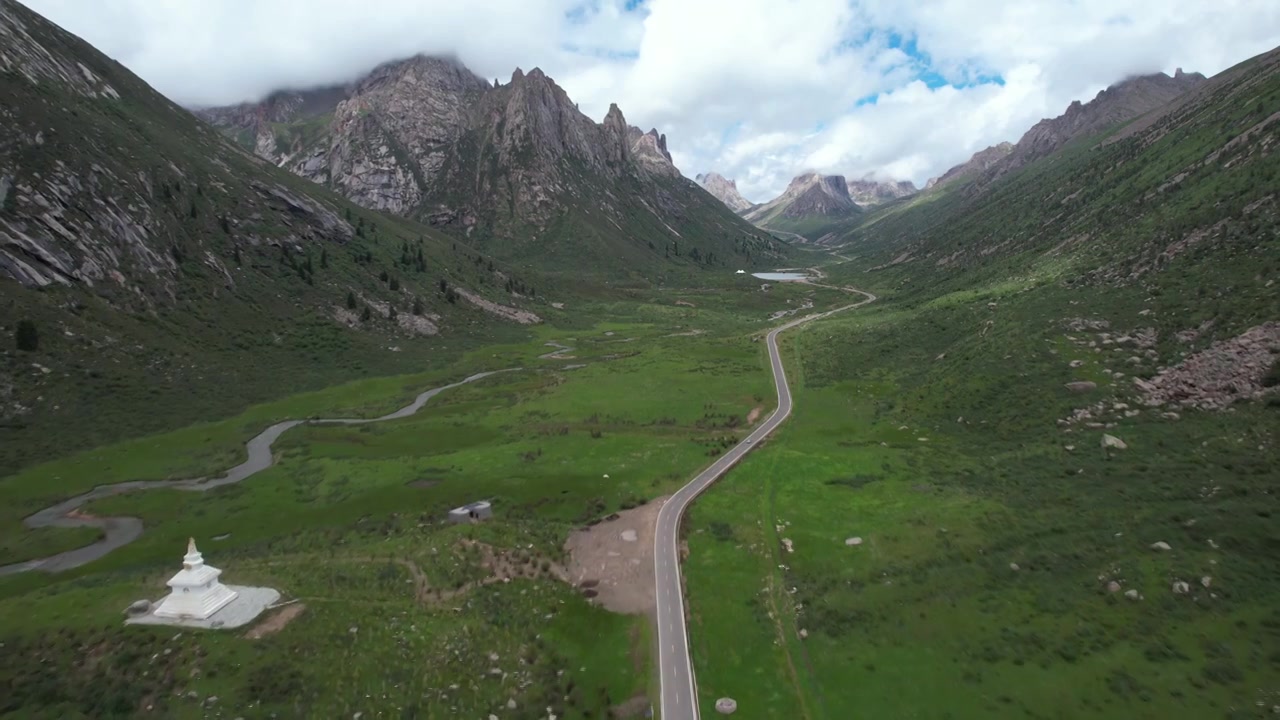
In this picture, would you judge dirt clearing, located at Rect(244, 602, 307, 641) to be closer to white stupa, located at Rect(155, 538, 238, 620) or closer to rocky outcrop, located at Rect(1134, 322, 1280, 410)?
white stupa, located at Rect(155, 538, 238, 620)

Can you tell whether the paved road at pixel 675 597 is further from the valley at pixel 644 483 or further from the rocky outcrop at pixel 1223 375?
the rocky outcrop at pixel 1223 375

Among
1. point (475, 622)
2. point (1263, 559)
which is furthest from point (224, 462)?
point (1263, 559)

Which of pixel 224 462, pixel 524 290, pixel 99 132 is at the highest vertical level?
pixel 99 132

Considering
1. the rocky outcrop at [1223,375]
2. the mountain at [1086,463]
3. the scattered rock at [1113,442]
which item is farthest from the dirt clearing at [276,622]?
the rocky outcrop at [1223,375]

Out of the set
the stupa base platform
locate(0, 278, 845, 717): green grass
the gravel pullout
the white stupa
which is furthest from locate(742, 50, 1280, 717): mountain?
the gravel pullout

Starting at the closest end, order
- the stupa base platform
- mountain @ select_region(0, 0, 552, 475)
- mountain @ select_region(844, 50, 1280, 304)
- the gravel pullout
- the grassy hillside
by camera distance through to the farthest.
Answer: the grassy hillside → the stupa base platform → the gravel pullout → mountain @ select_region(844, 50, 1280, 304) → mountain @ select_region(0, 0, 552, 475)

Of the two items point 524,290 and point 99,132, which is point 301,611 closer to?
point 99,132

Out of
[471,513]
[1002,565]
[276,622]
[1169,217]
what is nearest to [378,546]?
[471,513]
